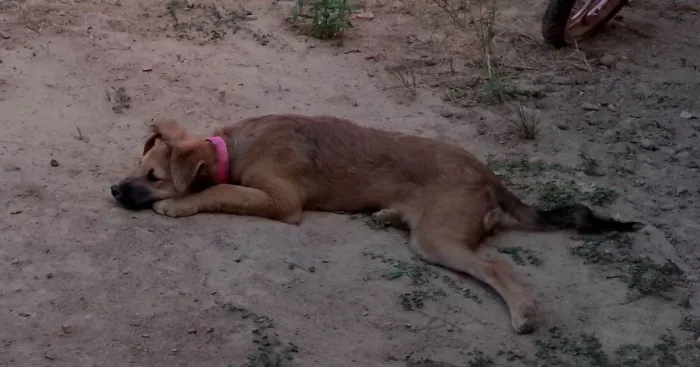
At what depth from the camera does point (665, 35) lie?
934 cm

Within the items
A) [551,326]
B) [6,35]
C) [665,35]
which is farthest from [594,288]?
[6,35]

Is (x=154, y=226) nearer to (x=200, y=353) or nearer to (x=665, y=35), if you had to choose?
(x=200, y=353)

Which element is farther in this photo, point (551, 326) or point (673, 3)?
point (673, 3)

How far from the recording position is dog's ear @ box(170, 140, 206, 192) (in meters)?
5.89

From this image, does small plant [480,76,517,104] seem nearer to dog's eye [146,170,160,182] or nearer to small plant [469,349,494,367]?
dog's eye [146,170,160,182]

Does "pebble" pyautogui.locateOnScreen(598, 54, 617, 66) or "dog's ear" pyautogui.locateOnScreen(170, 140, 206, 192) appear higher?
"dog's ear" pyautogui.locateOnScreen(170, 140, 206, 192)

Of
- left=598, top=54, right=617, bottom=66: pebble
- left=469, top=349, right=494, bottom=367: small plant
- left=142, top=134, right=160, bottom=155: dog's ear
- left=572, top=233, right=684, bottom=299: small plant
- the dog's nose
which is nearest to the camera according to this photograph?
left=469, top=349, right=494, bottom=367: small plant

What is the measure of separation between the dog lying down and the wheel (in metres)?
3.25

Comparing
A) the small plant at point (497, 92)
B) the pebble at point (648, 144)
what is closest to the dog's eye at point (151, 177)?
the small plant at point (497, 92)

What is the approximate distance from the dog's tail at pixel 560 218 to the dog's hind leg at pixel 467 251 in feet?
0.84

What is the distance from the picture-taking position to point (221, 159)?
19.8ft

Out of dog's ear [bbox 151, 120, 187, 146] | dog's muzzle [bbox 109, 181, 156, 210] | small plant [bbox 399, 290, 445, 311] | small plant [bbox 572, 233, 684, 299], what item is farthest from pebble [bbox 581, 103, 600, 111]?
dog's muzzle [bbox 109, 181, 156, 210]

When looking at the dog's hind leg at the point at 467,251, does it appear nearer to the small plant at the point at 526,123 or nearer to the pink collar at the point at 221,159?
the pink collar at the point at 221,159

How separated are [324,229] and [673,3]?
634 centimetres
